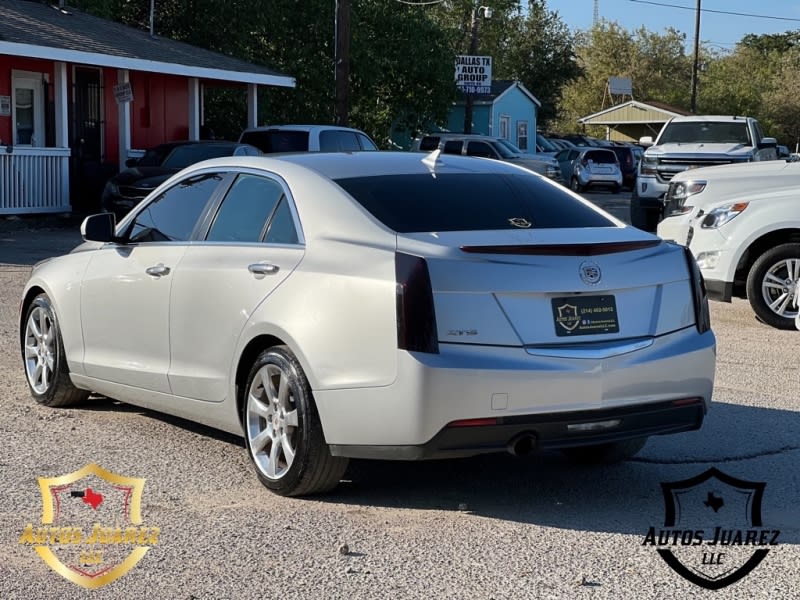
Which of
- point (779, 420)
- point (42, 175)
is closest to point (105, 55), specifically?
point (42, 175)

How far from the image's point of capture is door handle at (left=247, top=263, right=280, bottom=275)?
19.3 ft

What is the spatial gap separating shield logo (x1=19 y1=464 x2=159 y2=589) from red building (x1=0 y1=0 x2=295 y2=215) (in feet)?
53.0

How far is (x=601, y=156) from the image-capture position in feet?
138

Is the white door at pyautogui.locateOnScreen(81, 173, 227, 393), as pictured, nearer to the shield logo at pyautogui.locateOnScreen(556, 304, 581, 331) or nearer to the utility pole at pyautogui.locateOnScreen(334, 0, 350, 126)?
the shield logo at pyautogui.locateOnScreen(556, 304, 581, 331)

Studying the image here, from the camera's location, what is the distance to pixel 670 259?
5863mm

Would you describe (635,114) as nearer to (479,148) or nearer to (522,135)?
(522,135)

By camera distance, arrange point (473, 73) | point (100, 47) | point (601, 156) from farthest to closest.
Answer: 1. point (601, 156)
2. point (473, 73)
3. point (100, 47)

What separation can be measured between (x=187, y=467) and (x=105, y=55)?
707 inches

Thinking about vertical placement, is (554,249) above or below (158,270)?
above

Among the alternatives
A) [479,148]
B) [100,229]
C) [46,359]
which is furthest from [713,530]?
[479,148]

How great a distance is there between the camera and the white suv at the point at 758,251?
1159 cm

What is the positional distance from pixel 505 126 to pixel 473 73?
14351mm

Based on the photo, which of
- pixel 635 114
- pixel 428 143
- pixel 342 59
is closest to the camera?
pixel 342 59

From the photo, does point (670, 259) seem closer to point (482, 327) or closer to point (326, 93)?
point (482, 327)
